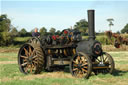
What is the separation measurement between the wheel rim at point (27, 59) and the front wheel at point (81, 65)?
177cm

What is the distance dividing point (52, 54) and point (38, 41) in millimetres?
942

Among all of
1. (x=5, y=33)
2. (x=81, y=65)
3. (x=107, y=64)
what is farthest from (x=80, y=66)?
(x=5, y=33)

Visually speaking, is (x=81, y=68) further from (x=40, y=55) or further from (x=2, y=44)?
(x=2, y=44)

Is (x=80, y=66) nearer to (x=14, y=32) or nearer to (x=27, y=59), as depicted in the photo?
(x=27, y=59)

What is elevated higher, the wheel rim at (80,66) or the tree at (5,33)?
the tree at (5,33)

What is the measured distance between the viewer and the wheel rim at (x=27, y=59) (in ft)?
33.3

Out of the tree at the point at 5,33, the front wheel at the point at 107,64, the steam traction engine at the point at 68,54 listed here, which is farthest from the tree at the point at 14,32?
the front wheel at the point at 107,64

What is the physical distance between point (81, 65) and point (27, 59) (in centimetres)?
282

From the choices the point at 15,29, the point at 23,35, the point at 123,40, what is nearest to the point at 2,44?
the point at 15,29

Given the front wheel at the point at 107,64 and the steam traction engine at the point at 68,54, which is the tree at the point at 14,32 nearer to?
the steam traction engine at the point at 68,54

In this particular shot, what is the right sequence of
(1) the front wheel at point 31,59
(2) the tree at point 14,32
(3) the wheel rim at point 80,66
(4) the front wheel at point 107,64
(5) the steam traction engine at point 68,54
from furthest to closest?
(2) the tree at point 14,32
(1) the front wheel at point 31,59
(4) the front wheel at point 107,64
(5) the steam traction engine at point 68,54
(3) the wheel rim at point 80,66

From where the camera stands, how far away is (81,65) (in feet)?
28.9

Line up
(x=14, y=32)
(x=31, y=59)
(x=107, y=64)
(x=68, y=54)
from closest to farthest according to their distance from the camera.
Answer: (x=107, y=64), (x=68, y=54), (x=31, y=59), (x=14, y=32)

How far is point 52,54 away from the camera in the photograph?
1041 centimetres
